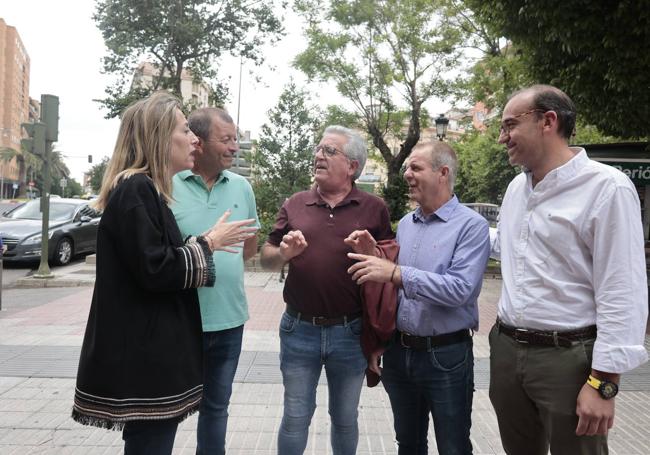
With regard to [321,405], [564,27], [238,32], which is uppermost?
[238,32]

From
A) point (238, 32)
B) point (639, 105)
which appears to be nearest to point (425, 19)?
point (238, 32)

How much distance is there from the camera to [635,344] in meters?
1.78

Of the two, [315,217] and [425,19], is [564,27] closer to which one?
[315,217]

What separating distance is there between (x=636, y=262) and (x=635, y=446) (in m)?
2.40

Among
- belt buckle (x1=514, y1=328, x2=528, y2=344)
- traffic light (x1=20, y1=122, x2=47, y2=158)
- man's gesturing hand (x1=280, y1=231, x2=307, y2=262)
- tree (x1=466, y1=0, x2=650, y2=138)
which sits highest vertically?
tree (x1=466, y1=0, x2=650, y2=138)

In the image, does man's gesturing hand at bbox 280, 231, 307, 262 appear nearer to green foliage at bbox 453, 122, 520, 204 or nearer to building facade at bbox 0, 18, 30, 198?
green foliage at bbox 453, 122, 520, 204

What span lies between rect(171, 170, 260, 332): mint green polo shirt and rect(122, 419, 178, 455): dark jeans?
2.13ft

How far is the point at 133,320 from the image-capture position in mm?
1869

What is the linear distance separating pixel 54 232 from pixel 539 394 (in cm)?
1250

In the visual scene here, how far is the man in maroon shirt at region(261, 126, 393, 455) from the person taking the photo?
8.30 feet

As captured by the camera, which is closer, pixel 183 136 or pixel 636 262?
pixel 636 262

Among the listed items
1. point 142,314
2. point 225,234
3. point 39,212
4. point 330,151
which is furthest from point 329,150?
point 39,212

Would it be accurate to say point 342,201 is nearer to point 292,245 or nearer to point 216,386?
point 292,245

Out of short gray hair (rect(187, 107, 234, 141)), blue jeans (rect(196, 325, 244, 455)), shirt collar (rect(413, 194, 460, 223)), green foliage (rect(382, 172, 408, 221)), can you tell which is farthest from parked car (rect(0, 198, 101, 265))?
shirt collar (rect(413, 194, 460, 223))
